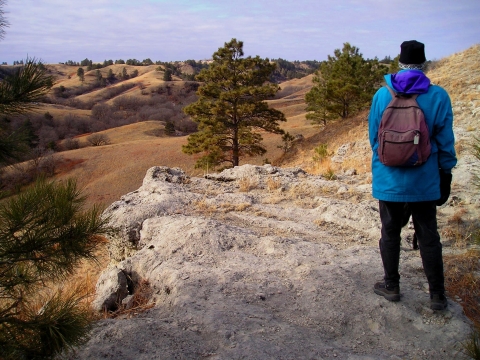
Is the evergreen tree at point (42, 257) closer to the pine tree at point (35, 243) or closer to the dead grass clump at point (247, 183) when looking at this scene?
the pine tree at point (35, 243)

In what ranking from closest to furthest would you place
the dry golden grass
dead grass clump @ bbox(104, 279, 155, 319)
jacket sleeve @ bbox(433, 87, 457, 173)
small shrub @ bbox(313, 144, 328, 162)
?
jacket sleeve @ bbox(433, 87, 457, 173) → dead grass clump @ bbox(104, 279, 155, 319) → small shrub @ bbox(313, 144, 328, 162) → the dry golden grass

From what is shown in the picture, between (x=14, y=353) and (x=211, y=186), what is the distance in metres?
5.77

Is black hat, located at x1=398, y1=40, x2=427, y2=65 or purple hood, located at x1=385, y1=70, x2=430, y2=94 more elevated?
black hat, located at x1=398, y1=40, x2=427, y2=65

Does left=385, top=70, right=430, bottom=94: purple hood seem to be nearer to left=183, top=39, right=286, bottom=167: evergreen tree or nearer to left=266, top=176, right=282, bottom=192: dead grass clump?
left=266, top=176, right=282, bottom=192: dead grass clump

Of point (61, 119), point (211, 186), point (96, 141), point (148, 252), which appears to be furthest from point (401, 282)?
point (61, 119)

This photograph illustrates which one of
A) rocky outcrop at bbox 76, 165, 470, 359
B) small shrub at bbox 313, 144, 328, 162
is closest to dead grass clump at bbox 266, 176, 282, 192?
rocky outcrop at bbox 76, 165, 470, 359

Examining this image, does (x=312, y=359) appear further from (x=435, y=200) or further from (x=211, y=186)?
(x=211, y=186)

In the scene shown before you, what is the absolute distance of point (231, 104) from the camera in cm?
2322

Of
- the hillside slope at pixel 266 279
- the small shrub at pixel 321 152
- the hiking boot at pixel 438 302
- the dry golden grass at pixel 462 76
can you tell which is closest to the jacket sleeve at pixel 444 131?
the hiking boot at pixel 438 302

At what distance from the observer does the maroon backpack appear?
313cm

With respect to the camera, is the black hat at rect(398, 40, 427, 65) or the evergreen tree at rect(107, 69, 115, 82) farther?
the evergreen tree at rect(107, 69, 115, 82)

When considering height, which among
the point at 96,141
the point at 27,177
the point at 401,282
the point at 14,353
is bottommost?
the point at 96,141

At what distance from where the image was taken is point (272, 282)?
412 centimetres

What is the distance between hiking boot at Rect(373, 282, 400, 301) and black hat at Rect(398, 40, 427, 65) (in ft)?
6.55
